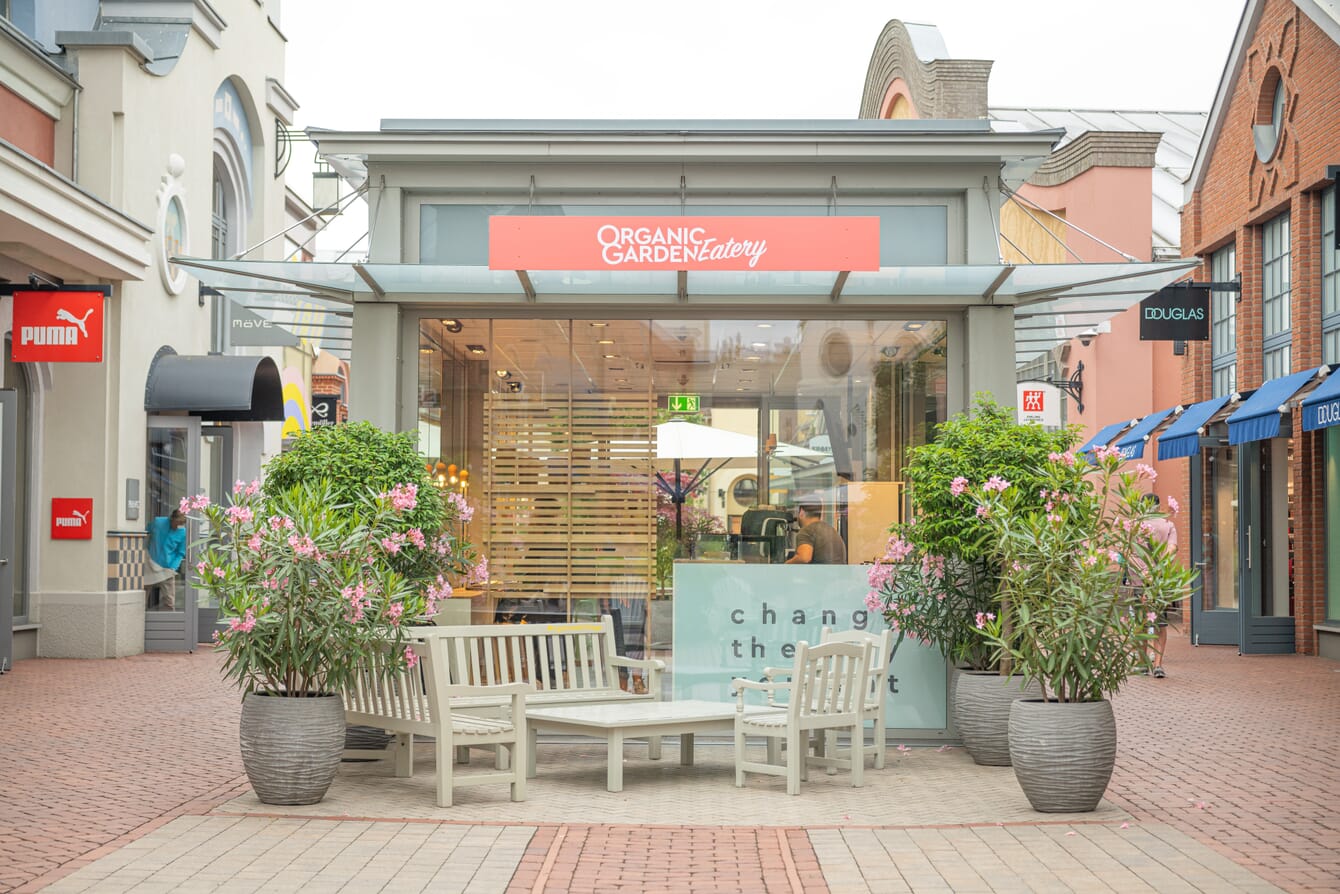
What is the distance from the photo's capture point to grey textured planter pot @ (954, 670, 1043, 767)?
31.4 ft

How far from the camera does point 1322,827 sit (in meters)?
7.61

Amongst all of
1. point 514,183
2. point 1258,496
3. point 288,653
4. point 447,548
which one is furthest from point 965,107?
point 288,653

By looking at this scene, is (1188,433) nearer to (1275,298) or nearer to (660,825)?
(1275,298)

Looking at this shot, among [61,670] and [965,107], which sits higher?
[965,107]

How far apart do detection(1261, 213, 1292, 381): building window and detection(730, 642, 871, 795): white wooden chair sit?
12.5 m

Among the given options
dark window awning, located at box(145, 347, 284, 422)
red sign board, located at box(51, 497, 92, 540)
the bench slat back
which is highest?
dark window awning, located at box(145, 347, 284, 422)

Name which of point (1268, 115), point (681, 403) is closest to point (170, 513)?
point (681, 403)

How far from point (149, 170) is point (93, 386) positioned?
283cm

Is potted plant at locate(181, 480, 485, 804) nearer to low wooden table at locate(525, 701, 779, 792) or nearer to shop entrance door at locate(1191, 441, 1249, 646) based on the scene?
low wooden table at locate(525, 701, 779, 792)

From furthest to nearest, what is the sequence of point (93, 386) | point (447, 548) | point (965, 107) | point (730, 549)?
point (965, 107)
point (93, 386)
point (730, 549)
point (447, 548)

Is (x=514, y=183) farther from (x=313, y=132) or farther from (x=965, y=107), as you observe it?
(x=965, y=107)

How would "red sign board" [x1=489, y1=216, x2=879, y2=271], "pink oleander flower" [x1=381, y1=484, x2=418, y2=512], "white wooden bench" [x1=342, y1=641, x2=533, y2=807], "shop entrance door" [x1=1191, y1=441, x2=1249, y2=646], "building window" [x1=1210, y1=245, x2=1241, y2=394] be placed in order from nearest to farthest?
"white wooden bench" [x1=342, y1=641, x2=533, y2=807]
"pink oleander flower" [x1=381, y1=484, x2=418, y2=512]
"red sign board" [x1=489, y1=216, x2=879, y2=271]
"shop entrance door" [x1=1191, y1=441, x2=1249, y2=646]
"building window" [x1=1210, y1=245, x2=1241, y2=394]

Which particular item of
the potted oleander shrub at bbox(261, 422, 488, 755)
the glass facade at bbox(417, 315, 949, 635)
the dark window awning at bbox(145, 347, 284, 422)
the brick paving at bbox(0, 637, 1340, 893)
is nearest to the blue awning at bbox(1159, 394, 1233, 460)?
the brick paving at bbox(0, 637, 1340, 893)

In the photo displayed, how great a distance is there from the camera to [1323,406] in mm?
15195
